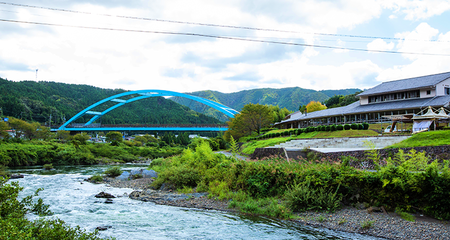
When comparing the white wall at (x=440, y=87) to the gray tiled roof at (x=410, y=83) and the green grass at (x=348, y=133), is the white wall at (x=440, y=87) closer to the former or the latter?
the gray tiled roof at (x=410, y=83)

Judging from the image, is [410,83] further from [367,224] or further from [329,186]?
[367,224]

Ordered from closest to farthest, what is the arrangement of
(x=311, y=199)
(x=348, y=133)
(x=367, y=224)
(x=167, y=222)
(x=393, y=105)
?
1. (x=367, y=224)
2. (x=167, y=222)
3. (x=311, y=199)
4. (x=348, y=133)
5. (x=393, y=105)

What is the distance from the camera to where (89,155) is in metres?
43.9

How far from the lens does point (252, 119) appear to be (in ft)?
162

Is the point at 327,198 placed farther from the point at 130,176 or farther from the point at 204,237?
the point at 130,176

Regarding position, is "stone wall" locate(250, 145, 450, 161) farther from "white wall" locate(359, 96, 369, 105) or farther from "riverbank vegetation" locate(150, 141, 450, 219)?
"white wall" locate(359, 96, 369, 105)

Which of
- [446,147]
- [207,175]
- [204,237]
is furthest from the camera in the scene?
[207,175]

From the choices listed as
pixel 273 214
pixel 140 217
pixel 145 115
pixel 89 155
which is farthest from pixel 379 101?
pixel 145 115

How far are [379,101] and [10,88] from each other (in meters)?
127

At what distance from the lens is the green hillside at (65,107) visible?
9457cm

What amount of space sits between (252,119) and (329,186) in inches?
1513

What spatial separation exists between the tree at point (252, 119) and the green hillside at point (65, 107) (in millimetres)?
50627

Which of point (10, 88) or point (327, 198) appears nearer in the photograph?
point (327, 198)

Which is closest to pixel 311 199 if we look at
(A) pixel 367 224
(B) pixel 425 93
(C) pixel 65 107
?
(A) pixel 367 224
